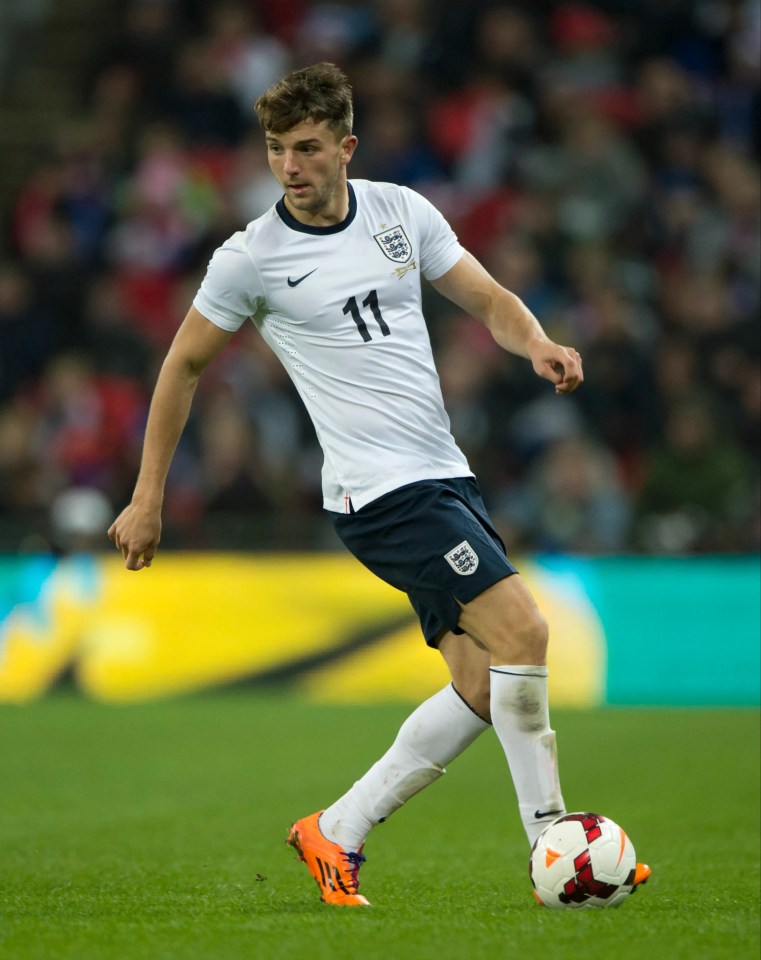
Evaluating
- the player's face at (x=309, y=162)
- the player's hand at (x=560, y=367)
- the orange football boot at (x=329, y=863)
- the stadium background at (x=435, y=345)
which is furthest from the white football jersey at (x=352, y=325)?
the stadium background at (x=435, y=345)

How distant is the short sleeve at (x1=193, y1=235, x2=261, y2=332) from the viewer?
15.6 feet

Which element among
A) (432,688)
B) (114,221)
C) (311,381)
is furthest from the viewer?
(114,221)

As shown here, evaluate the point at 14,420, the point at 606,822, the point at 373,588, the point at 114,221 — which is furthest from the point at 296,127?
the point at 114,221

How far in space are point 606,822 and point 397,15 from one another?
38.9 ft

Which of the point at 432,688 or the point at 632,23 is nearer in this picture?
the point at 432,688

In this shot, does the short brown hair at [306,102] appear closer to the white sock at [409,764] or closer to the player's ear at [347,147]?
the player's ear at [347,147]

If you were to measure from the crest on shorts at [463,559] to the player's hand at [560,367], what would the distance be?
52 cm

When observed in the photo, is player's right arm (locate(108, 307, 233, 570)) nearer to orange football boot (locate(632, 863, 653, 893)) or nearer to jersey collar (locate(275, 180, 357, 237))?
jersey collar (locate(275, 180, 357, 237))

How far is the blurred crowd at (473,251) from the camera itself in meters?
11.9

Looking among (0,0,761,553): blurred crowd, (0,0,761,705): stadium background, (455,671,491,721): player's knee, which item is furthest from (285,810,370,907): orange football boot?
(0,0,761,553): blurred crowd

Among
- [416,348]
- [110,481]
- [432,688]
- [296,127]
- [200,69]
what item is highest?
[200,69]

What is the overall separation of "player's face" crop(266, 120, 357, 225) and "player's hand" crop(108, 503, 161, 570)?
101 cm

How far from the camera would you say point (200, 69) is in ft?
49.5

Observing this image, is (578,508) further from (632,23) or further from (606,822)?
(606,822)
